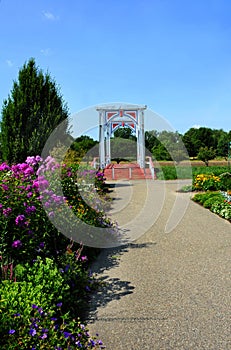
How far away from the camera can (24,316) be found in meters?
2.36

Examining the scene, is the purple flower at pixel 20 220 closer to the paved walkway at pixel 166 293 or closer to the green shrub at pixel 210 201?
the paved walkway at pixel 166 293

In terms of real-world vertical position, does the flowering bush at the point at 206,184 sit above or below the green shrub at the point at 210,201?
above

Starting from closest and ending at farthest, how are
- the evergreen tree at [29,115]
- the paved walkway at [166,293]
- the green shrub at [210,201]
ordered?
the paved walkway at [166,293], the green shrub at [210,201], the evergreen tree at [29,115]

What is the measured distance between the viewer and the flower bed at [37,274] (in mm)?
2291

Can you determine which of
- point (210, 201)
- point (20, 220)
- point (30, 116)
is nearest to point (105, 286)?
point (20, 220)

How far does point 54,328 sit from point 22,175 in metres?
2.25

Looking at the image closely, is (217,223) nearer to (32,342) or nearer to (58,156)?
(58,156)

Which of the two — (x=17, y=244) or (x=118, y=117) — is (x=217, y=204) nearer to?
(x=17, y=244)

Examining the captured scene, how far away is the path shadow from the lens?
3.16 m

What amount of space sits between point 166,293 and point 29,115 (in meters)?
9.14

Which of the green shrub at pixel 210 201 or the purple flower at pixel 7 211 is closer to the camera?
the purple flower at pixel 7 211

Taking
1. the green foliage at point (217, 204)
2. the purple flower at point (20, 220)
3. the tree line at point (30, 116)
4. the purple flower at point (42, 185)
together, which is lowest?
the green foliage at point (217, 204)

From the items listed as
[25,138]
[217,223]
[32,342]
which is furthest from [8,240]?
[25,138]

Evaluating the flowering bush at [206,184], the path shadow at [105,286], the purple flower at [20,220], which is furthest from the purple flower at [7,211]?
the flowering bush at [206,184]
